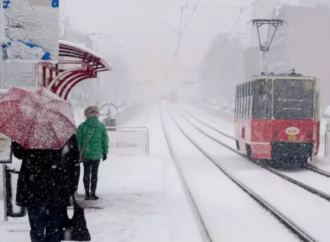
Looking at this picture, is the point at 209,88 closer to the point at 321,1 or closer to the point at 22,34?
the point at 321,1

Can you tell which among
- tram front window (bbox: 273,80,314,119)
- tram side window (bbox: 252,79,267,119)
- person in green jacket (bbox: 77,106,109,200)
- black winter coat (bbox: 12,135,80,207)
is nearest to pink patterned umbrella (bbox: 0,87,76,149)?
black winter coat (bbox: 12,135,80,207)

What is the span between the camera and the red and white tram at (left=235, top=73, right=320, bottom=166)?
17.6 m

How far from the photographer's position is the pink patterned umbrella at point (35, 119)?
544cm

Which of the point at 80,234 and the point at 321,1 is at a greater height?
the point at 321,1

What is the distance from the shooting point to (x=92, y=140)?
34.5ft

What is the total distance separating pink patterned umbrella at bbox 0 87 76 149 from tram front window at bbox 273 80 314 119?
12.9 m

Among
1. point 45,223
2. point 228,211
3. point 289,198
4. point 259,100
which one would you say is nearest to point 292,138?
point 259,100

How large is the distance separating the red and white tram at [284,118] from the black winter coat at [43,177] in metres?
12.8

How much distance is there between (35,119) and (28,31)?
2.85 feet

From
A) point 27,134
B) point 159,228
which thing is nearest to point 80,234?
point 27,134

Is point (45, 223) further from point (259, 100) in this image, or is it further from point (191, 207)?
point (259, 100)

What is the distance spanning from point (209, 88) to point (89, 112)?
112582 mm

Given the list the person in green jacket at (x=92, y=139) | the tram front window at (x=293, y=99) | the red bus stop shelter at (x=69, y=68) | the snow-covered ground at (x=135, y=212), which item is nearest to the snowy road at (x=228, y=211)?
the snow-covered ground at (x=135, y=212)

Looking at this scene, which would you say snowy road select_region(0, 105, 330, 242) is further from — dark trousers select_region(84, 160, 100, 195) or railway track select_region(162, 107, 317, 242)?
dark trousers select_region(84, 160, 100, 195)
